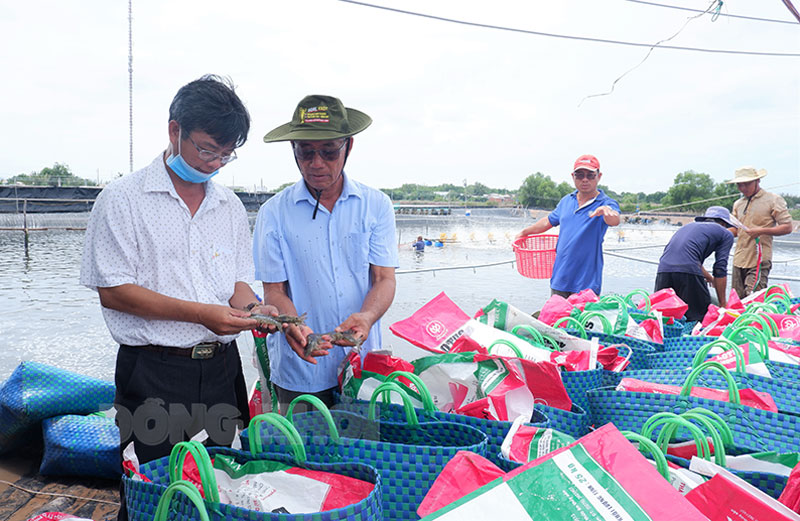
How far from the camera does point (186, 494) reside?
86 cm

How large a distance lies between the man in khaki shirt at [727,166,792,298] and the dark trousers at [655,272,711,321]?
56.3 inches

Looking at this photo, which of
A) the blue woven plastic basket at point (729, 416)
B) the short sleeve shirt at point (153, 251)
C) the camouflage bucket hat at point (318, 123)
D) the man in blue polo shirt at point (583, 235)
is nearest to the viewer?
the blue woven plastic basket at point (729, 416)

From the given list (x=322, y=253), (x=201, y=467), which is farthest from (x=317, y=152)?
(x=201, y=467)

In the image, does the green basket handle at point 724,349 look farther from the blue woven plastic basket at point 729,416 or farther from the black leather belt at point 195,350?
the black leather belt at point 195,350

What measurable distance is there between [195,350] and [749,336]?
2084 millimetres

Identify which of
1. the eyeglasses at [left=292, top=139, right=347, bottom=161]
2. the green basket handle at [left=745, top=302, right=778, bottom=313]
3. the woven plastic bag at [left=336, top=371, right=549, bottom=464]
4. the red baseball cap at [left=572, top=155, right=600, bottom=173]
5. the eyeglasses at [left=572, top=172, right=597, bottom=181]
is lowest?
the woven plastic bag at [left=336, top=371, right=549, bottom=464]

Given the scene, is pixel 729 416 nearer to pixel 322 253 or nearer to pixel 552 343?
pixel 552 343

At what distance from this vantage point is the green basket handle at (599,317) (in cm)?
232

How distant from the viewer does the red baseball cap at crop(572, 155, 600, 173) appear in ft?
11.8

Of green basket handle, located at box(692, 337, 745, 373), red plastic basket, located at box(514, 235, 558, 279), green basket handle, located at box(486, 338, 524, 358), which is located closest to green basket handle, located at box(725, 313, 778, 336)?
green basket handle, located at box(692, 337, 745, 373)

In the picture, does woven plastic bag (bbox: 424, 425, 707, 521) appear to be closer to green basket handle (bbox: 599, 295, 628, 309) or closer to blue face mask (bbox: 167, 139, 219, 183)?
blue face mask (bbox: 167, 139, 219, 183)

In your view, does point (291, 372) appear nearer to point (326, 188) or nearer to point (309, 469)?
point (326, 188)

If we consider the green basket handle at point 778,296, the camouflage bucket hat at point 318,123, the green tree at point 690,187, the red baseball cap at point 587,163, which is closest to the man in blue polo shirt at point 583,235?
the red baseball cap at point 587,163

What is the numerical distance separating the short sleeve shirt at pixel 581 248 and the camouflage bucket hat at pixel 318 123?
212 centimetres
